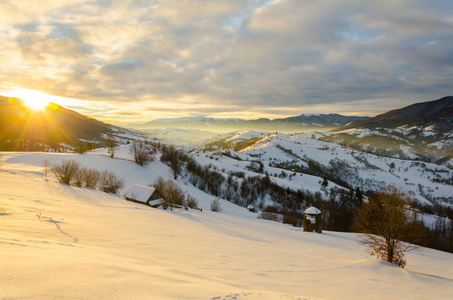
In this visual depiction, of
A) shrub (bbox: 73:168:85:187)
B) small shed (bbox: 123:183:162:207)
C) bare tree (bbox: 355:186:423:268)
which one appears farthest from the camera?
small shed (bbox: 123:183:162:207)

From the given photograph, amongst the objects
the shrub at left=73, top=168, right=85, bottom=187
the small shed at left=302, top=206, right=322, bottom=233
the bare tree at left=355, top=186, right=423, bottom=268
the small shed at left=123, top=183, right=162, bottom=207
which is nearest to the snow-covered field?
the bare tree at left=355, top=186, right=423, bottom=268

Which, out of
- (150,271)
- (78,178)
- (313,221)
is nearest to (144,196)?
(78,178)

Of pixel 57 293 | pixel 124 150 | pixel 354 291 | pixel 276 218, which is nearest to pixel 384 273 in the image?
pixel 354 291

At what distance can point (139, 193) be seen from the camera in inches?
1348

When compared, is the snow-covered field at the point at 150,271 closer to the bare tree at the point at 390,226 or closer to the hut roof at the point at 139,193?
the bare tree at the point at 390,226

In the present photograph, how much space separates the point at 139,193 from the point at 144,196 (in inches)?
48.6

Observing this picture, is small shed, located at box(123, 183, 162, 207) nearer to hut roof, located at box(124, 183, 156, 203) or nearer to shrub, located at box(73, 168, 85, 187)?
hut roof, located at box(124, 183, 156, 203)

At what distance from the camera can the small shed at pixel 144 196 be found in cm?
3297

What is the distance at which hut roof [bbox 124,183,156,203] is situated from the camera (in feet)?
109

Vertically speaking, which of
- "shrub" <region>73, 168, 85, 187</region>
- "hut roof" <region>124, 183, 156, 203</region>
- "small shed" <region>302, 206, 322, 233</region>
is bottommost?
"small shed" <region>302, 206, 322, 233</region>

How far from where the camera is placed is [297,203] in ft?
298

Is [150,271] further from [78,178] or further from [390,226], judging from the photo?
[78,178]

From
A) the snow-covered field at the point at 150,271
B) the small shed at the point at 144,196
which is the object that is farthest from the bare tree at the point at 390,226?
the small shed at the point at 144,196

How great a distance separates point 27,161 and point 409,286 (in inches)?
2629
